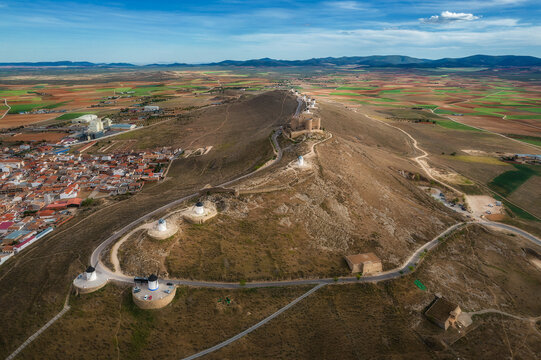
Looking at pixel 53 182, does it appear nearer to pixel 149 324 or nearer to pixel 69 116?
pixel 149 324

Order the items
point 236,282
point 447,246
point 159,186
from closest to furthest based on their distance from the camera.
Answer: point 236,282
point 447,246
point 159,186

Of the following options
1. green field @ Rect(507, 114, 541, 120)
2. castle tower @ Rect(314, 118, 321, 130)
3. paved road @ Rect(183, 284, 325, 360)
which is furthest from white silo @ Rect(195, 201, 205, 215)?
green field @ Rect(507, 114, 541, 120)

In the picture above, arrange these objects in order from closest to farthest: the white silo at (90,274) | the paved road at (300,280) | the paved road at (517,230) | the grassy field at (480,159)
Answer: the white silo at (90,274)
the paved road at (300,280)
the paved road at (517,230)
the grassy field at (480,159)

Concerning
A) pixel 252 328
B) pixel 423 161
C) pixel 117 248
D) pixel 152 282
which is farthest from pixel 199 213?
pixel 423 161

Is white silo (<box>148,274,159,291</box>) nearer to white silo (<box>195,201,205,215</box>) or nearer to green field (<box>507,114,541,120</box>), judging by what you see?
white silo (<box>195,201,205,215</box>)

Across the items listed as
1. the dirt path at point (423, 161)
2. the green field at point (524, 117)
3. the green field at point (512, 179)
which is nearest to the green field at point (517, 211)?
the green field at point (512, 179)

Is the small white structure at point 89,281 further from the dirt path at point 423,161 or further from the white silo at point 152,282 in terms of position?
the dirt path at point 423,161

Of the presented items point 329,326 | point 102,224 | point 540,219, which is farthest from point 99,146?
point 540,219

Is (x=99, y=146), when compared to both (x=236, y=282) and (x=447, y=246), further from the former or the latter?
(x=447, y=246)
